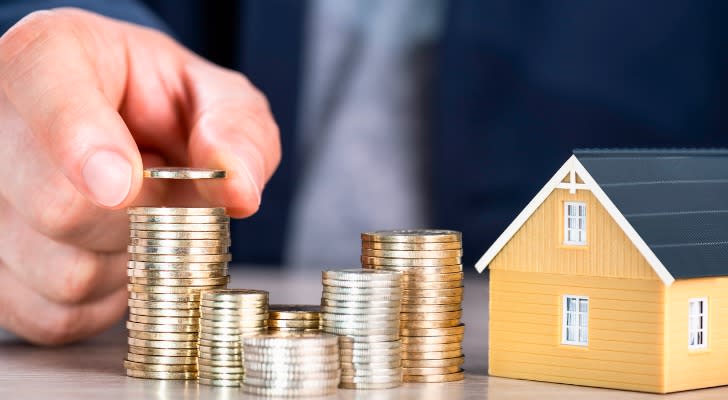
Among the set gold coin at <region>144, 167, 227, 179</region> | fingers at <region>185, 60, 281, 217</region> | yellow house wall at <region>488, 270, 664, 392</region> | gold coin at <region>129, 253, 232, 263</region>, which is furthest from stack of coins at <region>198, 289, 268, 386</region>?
yellow house wall at <region>488, 270, 664, 392</region>

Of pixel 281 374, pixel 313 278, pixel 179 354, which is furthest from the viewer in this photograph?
pixel 313 278

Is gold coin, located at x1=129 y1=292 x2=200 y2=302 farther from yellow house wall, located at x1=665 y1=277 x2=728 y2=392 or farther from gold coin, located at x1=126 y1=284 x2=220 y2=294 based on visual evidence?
yellow house wall, located at x1=665 y1=277 x2=728 y2=392

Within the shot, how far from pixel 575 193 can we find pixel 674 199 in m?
0.20

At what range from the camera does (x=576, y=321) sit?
2.30 metres

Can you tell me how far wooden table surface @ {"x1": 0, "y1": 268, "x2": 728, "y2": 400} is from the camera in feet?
6.97

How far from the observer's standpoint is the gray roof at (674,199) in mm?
2201

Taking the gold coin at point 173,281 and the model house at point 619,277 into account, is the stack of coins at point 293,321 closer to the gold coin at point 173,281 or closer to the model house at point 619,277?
the gold coin at point 173,281

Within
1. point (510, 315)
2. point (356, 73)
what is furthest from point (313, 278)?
point (510, 315)

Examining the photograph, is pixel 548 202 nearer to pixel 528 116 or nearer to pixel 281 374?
pixel 281 374

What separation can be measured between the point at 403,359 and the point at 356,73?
2368 mm

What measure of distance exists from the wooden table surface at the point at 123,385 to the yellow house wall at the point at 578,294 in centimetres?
4

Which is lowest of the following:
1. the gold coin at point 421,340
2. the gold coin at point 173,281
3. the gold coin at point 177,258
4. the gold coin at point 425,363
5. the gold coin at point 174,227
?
the gold coin at point 425,363

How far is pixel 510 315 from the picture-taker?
239 centimetres

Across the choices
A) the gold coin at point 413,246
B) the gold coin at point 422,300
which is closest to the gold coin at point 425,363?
the gold coin at point 422,300
